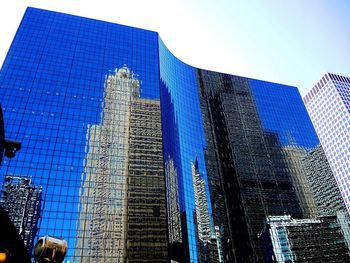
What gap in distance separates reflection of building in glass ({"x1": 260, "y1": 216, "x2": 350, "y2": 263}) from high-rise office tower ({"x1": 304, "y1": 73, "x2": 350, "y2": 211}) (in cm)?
2473

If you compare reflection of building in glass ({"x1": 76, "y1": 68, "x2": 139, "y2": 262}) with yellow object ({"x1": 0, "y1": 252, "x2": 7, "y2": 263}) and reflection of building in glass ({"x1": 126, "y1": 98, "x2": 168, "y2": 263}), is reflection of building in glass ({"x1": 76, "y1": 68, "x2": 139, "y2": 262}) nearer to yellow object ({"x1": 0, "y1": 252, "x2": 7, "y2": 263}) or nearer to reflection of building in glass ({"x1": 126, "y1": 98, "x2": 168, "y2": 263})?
reflection of building in glass ({"x1": 126, "y1": 98, "x2": 168, "y2": 263})

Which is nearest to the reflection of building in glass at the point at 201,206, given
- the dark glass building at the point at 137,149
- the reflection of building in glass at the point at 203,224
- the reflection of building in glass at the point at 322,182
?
the reflection of building in glass at the point at 203,224

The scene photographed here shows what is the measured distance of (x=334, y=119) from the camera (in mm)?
141250

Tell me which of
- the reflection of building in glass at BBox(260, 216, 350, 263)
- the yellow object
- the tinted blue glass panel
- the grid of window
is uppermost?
the tinted blue glass panel

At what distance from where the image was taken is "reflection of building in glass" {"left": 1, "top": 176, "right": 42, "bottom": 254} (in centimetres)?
6175

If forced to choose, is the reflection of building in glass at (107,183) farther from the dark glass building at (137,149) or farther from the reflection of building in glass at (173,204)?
the reflection of building in glass at (173,204)

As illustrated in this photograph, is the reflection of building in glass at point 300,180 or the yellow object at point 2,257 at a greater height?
the reflection of building in glass at point 300,180

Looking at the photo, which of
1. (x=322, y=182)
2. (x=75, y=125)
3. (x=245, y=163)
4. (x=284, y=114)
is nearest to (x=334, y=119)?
(x=284, y=114)

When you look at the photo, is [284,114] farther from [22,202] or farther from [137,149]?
[22,202]

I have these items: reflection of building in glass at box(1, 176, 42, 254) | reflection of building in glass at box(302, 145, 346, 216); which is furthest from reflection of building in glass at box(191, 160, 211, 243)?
reflection of building in glass at box(302, 145, 346, 216)

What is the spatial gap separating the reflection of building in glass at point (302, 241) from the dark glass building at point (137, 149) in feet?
14.2

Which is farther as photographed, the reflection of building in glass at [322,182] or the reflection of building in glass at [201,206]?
the reflection of building in glass at [322,182]

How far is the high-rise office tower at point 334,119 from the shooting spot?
423 ft

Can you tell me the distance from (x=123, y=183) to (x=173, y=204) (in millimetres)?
19881
